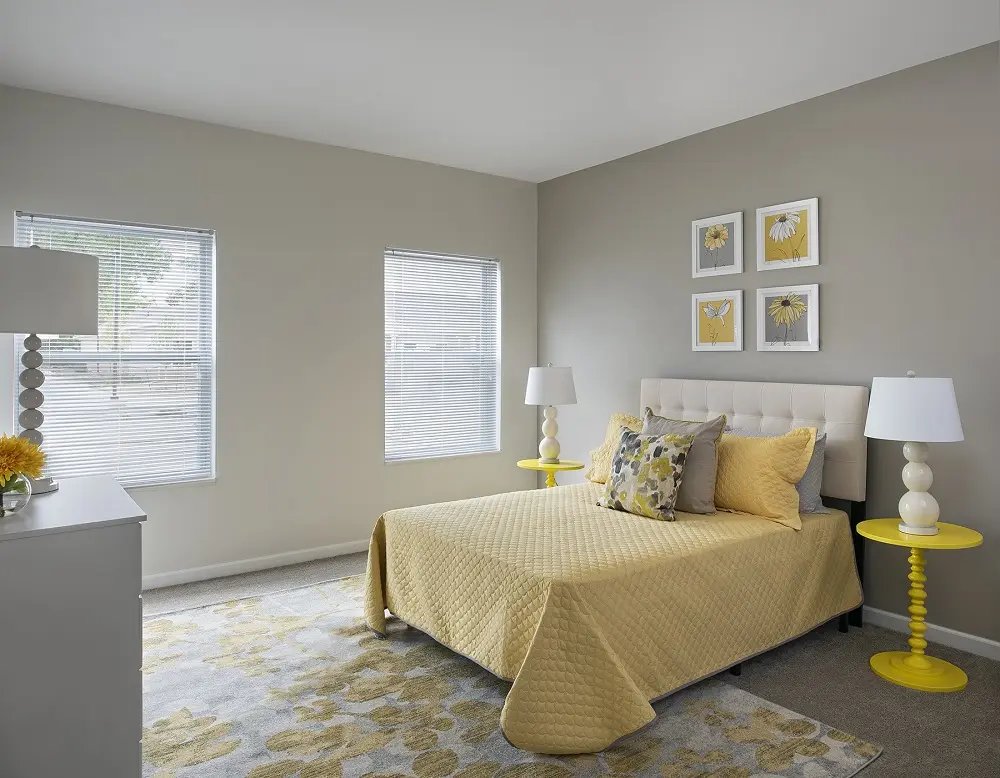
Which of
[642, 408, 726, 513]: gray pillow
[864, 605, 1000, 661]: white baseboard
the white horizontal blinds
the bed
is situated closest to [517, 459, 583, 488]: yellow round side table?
the bed

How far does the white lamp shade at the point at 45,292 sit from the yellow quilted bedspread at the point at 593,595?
1554 mm

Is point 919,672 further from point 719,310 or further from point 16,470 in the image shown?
point 16,470

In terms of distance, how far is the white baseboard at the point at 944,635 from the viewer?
3070 millimetres

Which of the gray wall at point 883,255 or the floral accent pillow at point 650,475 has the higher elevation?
the gray wall at point 883,255

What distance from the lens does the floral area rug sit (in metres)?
2.24

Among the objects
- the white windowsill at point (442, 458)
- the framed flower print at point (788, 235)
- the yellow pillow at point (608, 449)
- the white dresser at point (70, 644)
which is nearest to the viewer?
the white dresser at point (70, 644)

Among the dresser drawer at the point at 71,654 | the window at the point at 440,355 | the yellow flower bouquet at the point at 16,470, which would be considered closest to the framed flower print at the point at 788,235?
the window at the point at 440,355

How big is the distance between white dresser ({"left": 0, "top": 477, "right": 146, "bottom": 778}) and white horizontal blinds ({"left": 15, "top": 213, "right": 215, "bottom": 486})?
1938 mm

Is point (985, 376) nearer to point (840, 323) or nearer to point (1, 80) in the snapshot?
point (840, 323)

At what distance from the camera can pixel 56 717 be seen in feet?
6.19

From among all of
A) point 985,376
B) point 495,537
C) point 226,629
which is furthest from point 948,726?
point 226,629

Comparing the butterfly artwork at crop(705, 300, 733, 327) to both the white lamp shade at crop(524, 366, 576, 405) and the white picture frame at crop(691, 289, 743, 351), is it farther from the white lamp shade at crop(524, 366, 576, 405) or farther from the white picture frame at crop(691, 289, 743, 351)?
the white lamp shade at crop(524, 366, 576, 405)

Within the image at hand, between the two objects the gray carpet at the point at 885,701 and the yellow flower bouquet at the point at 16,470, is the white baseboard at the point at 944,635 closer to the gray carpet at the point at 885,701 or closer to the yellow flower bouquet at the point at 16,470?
the gray carpet at the point at 885,701

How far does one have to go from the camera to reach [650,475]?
3.22 m
